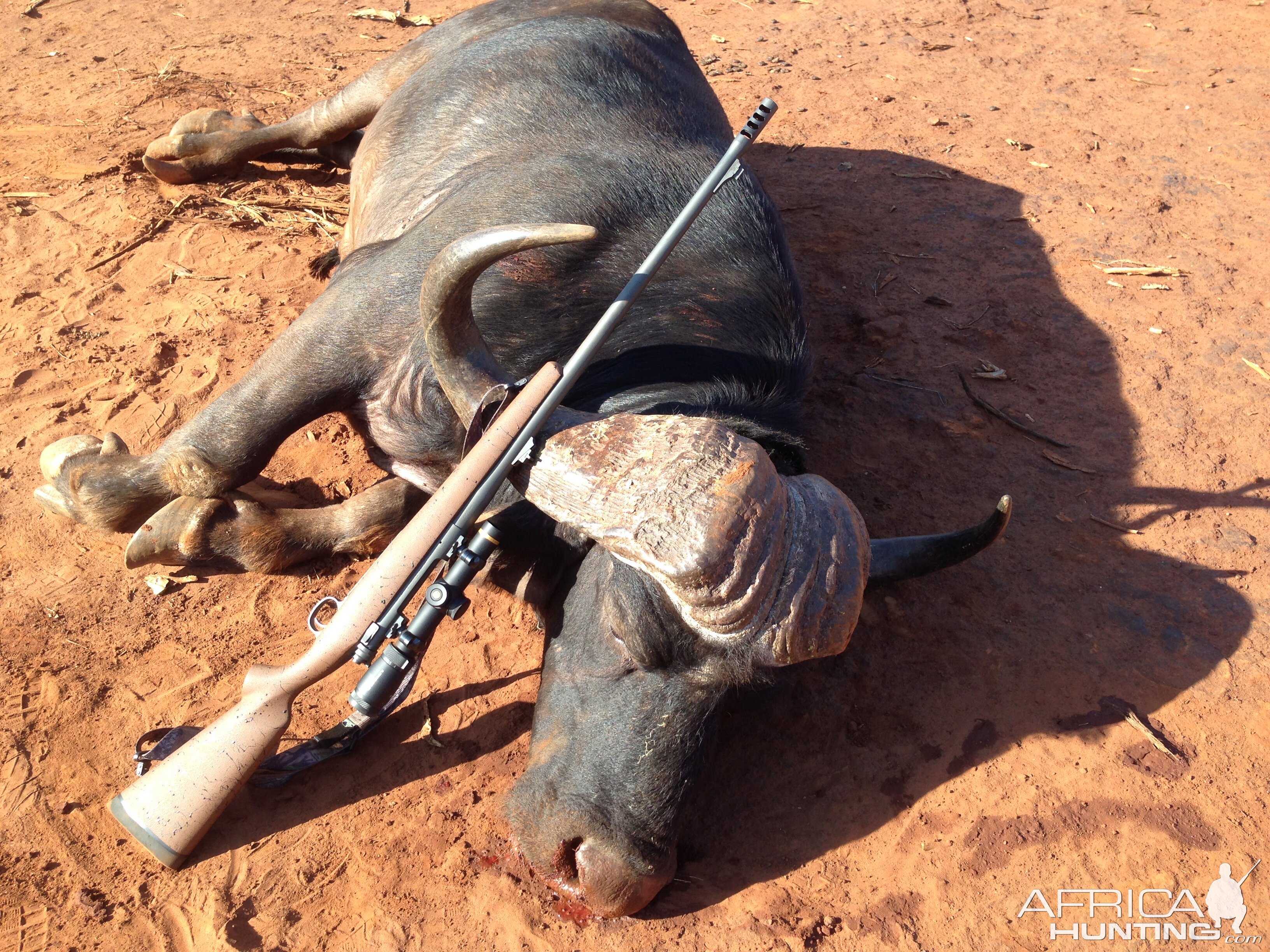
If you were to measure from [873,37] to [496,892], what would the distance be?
7.63m

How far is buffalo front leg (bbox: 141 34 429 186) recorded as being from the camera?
5.45 metres

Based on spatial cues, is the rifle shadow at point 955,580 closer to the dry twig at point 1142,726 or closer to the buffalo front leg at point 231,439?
the dry twig at point 1142,726

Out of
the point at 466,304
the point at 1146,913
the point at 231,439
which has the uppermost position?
the point at 466,304

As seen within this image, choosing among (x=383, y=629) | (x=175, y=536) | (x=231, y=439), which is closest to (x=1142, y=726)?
(x=383, y=629)

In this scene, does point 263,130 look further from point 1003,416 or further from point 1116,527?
point 1116,527

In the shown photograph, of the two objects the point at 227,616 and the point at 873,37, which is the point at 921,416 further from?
the point at 873,37

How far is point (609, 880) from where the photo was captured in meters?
2.43

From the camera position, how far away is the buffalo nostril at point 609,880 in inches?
95.3

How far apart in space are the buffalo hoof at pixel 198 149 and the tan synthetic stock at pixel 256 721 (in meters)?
4.17

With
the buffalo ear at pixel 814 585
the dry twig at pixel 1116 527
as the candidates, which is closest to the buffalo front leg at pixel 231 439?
the buffalo ear at pixel 814 585

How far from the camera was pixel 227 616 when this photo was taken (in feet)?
11.0

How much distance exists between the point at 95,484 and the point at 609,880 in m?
2.42

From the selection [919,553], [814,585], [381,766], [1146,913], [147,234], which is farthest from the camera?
[147,234]

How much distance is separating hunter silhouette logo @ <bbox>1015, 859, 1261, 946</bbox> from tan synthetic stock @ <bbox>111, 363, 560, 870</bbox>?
2.12 m
